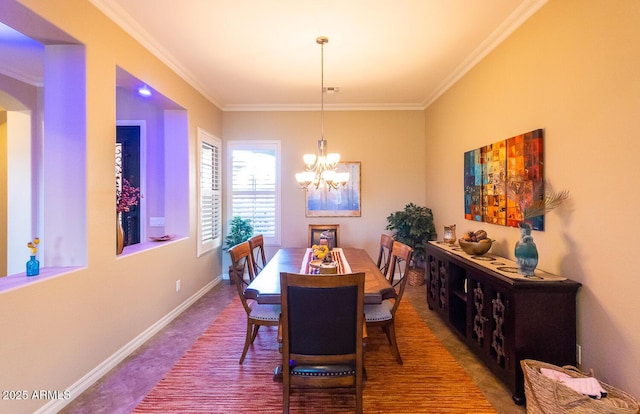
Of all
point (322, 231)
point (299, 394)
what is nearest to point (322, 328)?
point (299, 394)

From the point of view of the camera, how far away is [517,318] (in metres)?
2.06

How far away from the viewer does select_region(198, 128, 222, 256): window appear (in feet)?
14.3

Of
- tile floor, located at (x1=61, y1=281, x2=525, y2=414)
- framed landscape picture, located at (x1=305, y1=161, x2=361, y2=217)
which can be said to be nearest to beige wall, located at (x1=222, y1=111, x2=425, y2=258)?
framed landscape picture, located at (x1=305, y1=161, x2=361, y2=217)

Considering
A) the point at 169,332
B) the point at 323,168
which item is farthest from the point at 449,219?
the point at 169,332

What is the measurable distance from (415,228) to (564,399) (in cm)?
317

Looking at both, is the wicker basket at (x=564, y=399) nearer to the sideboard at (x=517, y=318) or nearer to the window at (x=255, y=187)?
the sideboard at (x=517, y=318)

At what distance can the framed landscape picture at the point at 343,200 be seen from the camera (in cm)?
521

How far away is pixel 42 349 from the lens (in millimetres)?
1896

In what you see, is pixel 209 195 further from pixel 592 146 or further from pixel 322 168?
pixel 592 146

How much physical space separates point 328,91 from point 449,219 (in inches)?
99.8

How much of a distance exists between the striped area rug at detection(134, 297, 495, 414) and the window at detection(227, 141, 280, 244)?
96.7 inches

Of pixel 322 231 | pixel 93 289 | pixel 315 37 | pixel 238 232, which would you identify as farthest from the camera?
pixel 238 232

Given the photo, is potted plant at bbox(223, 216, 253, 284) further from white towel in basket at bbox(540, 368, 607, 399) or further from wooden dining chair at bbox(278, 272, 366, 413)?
white towel in basket at bbox(540, 368, 607, 399)

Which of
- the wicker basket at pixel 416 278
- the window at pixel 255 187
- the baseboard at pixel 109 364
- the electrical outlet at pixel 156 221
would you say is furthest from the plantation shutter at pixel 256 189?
the wicker basket at pixel 416 278
